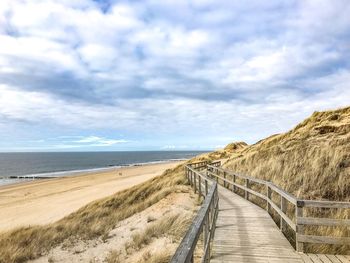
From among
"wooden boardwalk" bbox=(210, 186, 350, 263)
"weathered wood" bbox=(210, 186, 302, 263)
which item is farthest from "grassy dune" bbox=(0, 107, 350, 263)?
"weathered wood" bbox=(210, 186, 302, 263)

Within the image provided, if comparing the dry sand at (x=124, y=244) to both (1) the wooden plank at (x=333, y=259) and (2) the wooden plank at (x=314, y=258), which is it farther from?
(1) the wooden plank at (x=333, y=259)

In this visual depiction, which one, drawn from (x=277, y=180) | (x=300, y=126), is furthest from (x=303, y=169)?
(x=300, y=126)

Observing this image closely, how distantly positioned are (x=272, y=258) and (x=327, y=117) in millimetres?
18653

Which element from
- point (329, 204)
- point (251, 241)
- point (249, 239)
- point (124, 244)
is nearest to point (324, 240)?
point (329, 204)

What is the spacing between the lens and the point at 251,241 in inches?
300

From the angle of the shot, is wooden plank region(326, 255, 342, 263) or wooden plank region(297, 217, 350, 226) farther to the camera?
wooden plank region(297, 217, 350, 226)

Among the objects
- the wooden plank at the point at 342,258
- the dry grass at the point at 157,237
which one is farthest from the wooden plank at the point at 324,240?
the dry grass at the point at 157,237

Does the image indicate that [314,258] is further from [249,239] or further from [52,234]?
[52,234]

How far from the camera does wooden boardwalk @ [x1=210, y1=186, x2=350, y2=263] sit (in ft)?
21.2

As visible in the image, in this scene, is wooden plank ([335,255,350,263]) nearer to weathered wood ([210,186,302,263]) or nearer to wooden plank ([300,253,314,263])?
wooden plank ([300,253,314,263])

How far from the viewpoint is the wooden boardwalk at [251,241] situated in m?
6.45

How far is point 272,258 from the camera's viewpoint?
21.2 feet

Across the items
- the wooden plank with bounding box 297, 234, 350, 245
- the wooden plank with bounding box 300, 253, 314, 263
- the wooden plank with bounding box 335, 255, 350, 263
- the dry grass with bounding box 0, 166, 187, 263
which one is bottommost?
the dry grass with bounding box 0, 166, 187, 263

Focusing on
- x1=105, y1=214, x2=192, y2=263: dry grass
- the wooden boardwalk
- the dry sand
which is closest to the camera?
the wooden boardwalk
